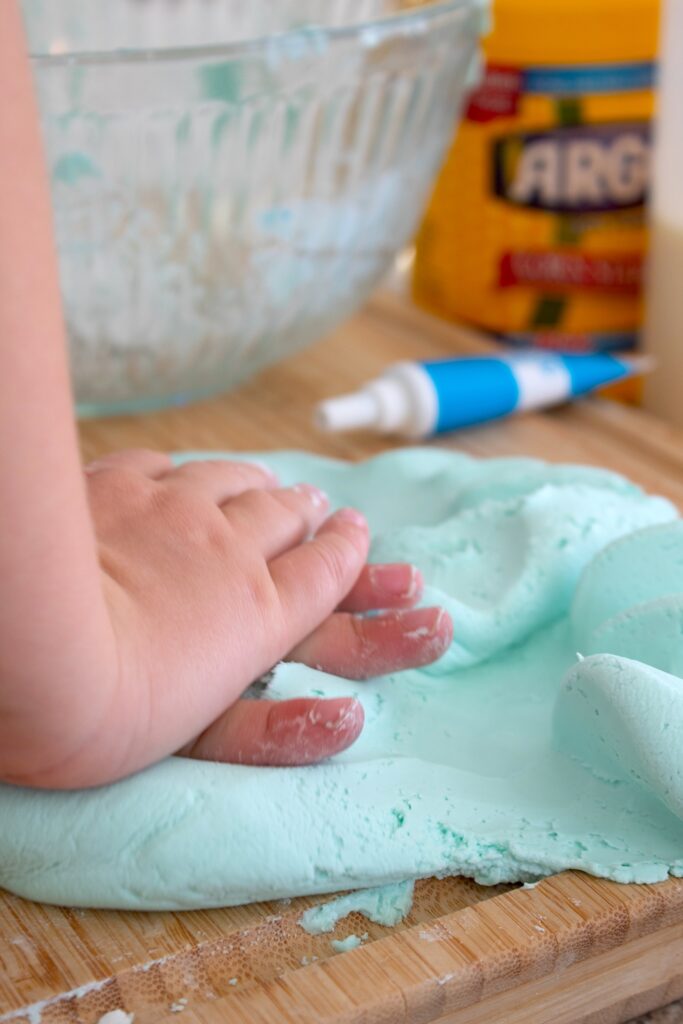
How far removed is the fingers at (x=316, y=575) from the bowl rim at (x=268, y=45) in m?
0.33

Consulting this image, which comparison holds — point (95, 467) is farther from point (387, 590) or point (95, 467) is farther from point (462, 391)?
point (462, 391)

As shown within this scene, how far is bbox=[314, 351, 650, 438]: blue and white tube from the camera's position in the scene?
2.87 feet

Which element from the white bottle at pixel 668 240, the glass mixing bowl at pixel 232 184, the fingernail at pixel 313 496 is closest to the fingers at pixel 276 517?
the fingernail at pixel 313 496

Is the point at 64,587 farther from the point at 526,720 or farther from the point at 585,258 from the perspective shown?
the point at 585,258

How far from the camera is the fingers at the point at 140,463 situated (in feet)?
2.06

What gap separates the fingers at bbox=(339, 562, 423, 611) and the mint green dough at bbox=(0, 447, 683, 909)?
2 centimetres

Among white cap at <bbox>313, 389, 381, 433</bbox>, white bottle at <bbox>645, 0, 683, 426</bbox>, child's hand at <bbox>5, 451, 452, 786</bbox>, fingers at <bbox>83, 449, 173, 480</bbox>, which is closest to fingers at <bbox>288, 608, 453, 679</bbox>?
child's hand at <bbox>5, 451, 452, 786</bbox>

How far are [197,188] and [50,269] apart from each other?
0.44 meters

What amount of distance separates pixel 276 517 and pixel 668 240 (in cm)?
47

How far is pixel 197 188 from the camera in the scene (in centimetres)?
81

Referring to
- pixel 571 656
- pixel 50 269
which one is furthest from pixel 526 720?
pixel 50 269

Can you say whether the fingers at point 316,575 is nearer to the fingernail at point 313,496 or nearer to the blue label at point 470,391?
the fingernail at point 313,496

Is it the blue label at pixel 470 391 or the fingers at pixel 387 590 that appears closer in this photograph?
the fingers at pixel 387 590

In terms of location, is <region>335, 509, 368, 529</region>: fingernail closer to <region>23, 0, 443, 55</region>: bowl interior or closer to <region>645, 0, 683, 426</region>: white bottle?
<region>645, 0, 683, 426</region>: white bottle
